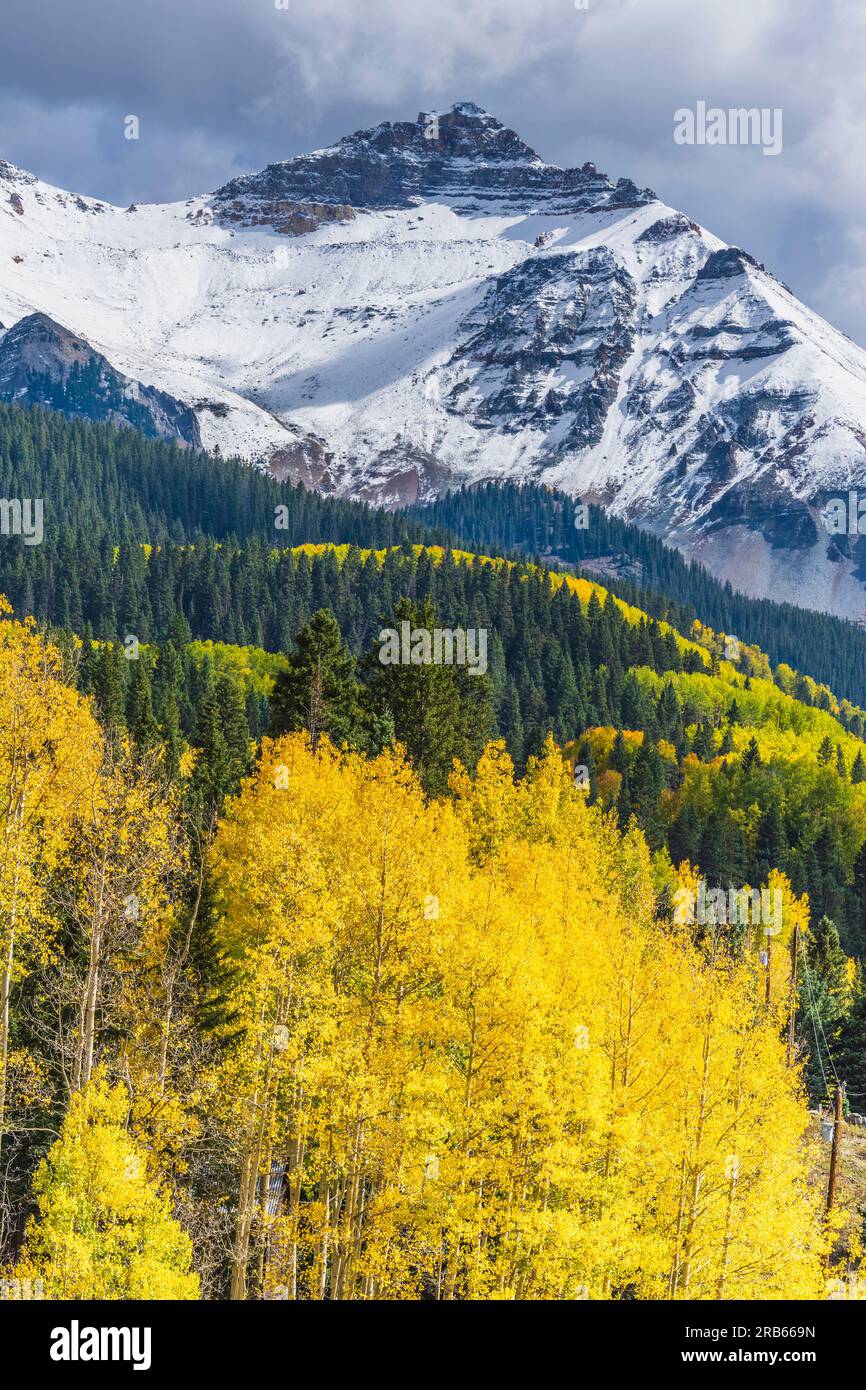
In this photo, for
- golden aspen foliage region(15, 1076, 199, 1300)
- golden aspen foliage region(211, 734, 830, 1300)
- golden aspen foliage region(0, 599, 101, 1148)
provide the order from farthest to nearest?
golden aspen foliage region(0, 599, 101, 1148)
golden aspen foliage region(211, 734, 830, 1300)
golden aspen foliage region(15, 1076, 199, 1300)

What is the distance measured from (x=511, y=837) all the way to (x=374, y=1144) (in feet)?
92.8

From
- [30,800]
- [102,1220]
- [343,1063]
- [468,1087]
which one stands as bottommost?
[102,1220]

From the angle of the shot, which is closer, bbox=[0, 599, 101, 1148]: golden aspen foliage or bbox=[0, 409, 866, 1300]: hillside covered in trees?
bbox=[0, 409, 866, 1300]: hillside covered in trees

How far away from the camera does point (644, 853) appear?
91.1m

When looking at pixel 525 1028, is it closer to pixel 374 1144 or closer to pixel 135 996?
pixel 374 1144

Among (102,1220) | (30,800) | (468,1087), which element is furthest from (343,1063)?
(30,800)

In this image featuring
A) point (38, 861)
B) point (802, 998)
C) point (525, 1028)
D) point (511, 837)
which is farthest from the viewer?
point (802, 998)

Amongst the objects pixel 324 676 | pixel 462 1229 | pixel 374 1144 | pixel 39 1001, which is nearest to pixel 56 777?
pixel 39 1001

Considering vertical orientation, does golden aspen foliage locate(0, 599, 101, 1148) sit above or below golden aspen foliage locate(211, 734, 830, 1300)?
above

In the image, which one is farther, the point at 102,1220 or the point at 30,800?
the point at 30,800

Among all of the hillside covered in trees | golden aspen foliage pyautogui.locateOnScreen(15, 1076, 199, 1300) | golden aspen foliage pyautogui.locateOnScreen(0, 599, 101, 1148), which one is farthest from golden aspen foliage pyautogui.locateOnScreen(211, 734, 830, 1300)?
golden aspen foliage pyautogui.locateOnScreen(0, 599, 101, 1148)

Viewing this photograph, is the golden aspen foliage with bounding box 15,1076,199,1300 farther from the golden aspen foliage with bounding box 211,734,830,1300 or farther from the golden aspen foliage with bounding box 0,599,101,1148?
the golden aspen foliage with bounding box 0,599,101,1148

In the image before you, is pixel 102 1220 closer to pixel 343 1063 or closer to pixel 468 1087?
pixel 343 1063
